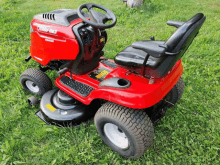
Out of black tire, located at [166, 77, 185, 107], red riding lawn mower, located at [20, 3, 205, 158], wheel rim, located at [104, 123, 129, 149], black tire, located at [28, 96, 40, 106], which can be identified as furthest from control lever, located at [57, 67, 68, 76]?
black tire, located at [166, 77, 185, 107]

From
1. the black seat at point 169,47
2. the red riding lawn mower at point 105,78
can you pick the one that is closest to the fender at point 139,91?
the red riding lawn mower at point 105,78

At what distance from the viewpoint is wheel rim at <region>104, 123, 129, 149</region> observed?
2127 millimetres

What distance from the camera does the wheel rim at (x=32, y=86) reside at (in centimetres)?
289

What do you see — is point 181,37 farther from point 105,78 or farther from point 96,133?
point 96,133

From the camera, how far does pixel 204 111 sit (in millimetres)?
2602

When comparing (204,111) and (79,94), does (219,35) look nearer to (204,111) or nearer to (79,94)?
(204,111)

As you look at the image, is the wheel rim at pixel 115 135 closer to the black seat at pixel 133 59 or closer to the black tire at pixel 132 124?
the black tire at pixel 132 124

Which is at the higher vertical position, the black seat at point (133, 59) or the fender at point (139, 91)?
the black seat at point (133, 59)

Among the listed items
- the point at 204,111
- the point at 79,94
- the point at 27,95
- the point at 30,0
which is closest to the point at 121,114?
the point at 79,94

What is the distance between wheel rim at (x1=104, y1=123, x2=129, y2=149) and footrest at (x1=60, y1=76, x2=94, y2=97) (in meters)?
0.48

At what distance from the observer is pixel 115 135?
7.17 feet

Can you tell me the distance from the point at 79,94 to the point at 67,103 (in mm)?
231

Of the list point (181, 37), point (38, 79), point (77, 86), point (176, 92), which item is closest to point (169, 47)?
point (181, 37)

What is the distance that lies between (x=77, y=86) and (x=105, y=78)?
0.45 m
